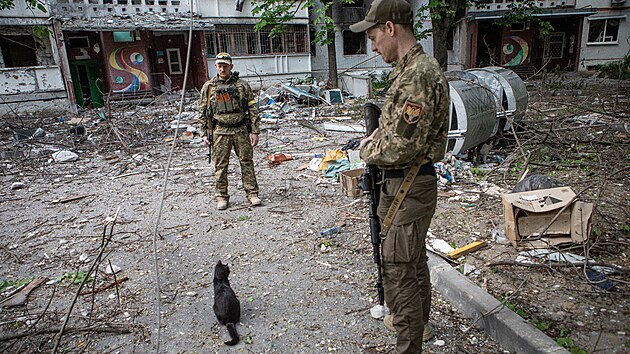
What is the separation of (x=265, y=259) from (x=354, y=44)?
912 inches

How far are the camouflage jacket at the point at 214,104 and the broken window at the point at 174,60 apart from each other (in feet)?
53.9

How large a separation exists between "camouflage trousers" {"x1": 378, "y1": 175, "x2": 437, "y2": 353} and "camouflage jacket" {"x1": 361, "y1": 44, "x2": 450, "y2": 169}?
166 mm

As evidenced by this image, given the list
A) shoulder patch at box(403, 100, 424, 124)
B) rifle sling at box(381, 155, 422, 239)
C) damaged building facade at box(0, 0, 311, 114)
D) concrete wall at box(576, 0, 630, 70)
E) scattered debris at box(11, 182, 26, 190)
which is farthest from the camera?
concrete wall at box(576, 0, 630, 70)

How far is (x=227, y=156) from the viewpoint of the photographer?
511 centimetres

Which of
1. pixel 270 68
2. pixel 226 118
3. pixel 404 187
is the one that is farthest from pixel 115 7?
pixel 404 187

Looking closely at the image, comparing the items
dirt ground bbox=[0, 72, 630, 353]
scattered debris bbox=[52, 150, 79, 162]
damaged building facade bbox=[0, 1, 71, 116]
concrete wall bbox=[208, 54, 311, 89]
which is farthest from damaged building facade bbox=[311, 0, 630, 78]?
dirt ground bbox=[0, 72, 630, 353]

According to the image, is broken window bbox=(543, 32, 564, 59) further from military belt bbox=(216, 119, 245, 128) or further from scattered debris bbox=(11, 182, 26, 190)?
scattered debris bbox=(11, 182, 26, 190)

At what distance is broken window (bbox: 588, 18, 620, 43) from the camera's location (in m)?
23.9

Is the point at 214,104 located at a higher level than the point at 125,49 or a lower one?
lower

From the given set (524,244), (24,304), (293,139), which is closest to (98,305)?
(24,304)

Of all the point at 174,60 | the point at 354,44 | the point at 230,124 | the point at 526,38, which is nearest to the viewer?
the point at 230,124

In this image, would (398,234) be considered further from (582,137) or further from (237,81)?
(582,137)

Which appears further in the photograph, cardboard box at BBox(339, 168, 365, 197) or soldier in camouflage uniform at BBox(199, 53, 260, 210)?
cardboard box at BBox(339, 168, 365, 197)

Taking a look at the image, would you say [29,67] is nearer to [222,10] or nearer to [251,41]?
[222,10]
